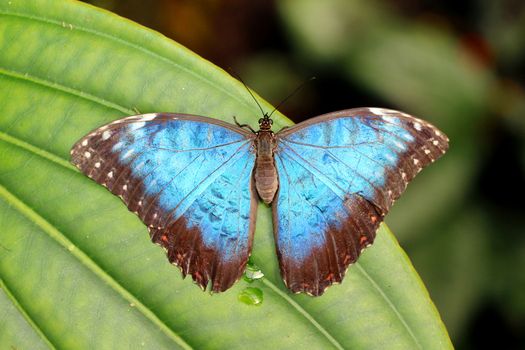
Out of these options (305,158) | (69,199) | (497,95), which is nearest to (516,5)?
(497,95)

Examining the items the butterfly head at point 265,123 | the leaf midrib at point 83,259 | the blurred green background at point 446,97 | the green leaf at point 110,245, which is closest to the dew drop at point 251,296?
the green leaf at point 110,245

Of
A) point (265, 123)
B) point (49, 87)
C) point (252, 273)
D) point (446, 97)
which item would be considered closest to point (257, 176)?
point (265, 123)

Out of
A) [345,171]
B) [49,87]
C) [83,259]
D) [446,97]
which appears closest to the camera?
[83,259]

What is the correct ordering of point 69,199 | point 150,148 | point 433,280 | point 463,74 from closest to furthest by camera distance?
point 69,199
point 150,148
point 433,280
point 463,74

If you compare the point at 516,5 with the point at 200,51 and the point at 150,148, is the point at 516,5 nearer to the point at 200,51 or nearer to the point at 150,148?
the point at 200,51

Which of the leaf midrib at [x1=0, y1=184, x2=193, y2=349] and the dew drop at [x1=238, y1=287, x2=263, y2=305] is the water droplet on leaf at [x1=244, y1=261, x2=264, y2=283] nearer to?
the dew drop at [x1=238, y1=287, x2=263, y2=305]

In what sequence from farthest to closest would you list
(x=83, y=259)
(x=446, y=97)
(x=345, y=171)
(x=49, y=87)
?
(x=446, y=97) → (x=345, y=171) → (x=49, y=87) → (x=83, y=259)

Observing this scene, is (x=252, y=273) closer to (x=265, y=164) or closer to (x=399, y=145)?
(x=265, y=164)
